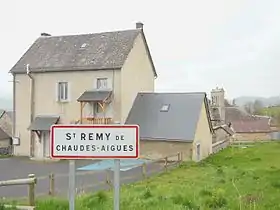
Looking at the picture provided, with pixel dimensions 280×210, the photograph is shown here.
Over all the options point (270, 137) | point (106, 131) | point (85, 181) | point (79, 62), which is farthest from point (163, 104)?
point (270, 137)

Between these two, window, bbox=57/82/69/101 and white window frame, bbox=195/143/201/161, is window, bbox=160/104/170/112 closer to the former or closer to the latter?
white window frame, bbox=195/143/201/161

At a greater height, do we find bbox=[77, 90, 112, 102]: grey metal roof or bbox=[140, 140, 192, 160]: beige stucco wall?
bbox=[77, 90, 112, 102]: grey metal roof

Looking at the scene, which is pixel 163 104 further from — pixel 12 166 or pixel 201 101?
pixel 12 166

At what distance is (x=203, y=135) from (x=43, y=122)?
37.2 ft

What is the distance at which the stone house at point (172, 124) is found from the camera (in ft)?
86.2

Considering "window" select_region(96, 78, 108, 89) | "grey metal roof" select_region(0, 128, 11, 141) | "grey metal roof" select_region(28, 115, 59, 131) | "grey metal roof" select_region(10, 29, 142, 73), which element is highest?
"grey metal roof" select_region(10, 29, 142, 73)

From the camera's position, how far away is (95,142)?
14.4 ft

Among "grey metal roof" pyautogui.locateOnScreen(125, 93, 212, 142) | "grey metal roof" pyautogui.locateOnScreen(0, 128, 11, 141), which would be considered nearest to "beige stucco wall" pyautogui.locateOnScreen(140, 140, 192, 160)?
"grey metal roof" pyautogui.locateOnScreen(125, 93, 212, 142)

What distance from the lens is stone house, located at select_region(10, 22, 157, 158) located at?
28.6 meters

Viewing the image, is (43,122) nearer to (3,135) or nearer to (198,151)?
(198,151)

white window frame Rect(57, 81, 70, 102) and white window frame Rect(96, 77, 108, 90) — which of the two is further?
white window frame Rect(57, 81, 70, 102)

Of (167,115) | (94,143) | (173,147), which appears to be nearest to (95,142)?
(94,143)

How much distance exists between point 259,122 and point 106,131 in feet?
220

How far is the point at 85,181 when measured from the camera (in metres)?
17.1
